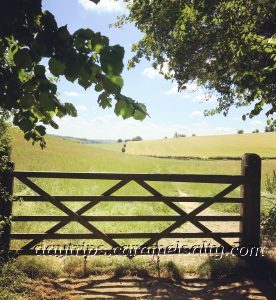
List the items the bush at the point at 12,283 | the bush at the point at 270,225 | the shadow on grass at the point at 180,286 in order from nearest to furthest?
the bush at the point at 12,283 → the shadow on grass at the point at 180,286 → the bush at the point at 270,225

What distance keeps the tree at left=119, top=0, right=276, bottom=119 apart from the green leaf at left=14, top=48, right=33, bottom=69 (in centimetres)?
342

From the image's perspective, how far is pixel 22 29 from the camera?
210 centimetres

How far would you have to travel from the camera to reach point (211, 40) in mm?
10062

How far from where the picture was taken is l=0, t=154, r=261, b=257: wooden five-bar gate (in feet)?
20.2

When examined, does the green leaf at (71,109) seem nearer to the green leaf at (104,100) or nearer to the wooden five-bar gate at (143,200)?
the green leaf at (104,100)

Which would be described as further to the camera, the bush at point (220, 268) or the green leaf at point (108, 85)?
the bush at point (220, 268)

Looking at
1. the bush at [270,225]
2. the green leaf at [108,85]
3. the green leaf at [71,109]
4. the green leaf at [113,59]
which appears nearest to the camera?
the green leaf at [113,59]

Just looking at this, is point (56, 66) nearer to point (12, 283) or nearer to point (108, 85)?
point (108, 85)

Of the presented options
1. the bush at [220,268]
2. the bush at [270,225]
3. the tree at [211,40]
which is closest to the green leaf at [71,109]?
the tree at [211,40]

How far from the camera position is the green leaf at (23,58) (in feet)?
6.77

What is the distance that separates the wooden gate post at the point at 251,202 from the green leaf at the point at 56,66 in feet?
17.6

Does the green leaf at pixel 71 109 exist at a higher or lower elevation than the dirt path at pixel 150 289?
higher

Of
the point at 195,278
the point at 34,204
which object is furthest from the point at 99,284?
the point at 34,204

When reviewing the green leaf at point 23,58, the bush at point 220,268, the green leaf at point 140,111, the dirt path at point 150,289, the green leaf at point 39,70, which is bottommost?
the dirt path at point 150,289
